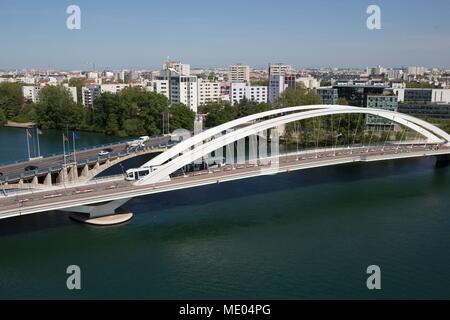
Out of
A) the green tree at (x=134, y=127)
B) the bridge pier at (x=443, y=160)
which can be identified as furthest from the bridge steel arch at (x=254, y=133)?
the green tree at (x=134, y=127)

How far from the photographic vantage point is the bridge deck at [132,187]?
1727 centimetres

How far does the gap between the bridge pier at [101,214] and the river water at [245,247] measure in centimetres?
38

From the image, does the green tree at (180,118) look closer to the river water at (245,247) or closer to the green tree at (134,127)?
the green tree at (134,127)

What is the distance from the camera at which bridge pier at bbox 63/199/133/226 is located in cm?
1967

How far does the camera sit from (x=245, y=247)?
17906mm

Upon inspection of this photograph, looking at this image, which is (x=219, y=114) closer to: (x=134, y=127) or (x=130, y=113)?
(x=134, y=127)

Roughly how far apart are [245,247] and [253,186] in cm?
823

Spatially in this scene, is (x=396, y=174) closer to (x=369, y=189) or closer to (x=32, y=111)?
(x=369, y=189)

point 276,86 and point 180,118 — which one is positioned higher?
point 276,86

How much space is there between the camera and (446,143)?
31.9 m

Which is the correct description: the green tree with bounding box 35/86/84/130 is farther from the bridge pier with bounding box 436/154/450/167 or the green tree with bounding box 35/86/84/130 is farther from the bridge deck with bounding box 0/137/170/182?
the bridge pier with bounding box 436/154/450/167

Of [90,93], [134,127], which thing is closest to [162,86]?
[90,93]
